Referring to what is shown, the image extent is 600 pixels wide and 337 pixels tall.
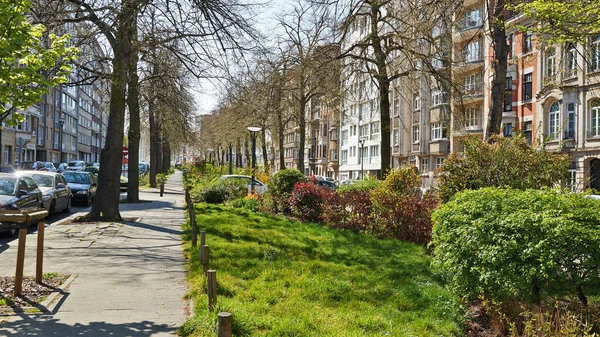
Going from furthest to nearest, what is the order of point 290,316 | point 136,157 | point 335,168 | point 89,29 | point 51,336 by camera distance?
point 335,168, point 136,157, point 89,29, point 290,316, point 51,336

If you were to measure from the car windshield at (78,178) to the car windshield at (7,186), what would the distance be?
951 centimetres

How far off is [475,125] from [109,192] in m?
33.1

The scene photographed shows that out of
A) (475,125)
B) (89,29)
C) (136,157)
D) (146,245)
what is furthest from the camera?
(475,125)

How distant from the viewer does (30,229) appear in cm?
1450

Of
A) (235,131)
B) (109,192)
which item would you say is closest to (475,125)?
(235,131)

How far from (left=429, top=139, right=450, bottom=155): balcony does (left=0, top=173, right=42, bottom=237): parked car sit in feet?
119

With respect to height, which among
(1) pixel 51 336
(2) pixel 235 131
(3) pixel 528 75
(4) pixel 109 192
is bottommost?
(1) pixel 51 336

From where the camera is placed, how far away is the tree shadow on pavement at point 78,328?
550 cm

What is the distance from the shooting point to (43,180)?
18797 millimetres

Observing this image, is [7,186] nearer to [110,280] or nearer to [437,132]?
[110,280]

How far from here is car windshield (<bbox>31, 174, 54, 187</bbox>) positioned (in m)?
18.5

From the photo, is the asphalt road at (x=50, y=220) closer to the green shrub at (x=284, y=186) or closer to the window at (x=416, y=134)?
the green shrub at (x=284, y=186)

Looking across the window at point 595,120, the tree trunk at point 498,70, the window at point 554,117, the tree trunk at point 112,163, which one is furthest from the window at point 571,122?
the tree trunk at point 112,163

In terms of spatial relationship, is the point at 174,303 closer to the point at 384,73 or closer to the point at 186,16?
the point at 186,16
